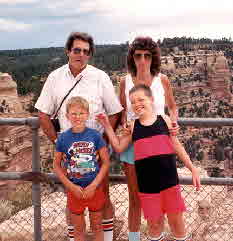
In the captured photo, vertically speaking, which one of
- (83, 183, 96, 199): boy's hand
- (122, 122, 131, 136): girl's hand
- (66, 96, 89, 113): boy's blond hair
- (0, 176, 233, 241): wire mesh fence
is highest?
(66, 96, 89, 113): boy's blond hair

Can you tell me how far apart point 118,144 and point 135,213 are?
545 millimetres

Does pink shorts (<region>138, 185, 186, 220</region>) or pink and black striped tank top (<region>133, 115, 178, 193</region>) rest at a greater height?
pink and black striped tank top (<region>133, 115, 178, 193</region>)

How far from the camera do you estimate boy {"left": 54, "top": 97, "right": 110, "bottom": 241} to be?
3.03 meters

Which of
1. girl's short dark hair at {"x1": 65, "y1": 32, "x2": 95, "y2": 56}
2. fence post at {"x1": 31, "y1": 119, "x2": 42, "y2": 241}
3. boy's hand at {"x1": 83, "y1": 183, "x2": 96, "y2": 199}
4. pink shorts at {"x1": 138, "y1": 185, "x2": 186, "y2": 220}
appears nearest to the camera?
pink shorts at {"x1": 138, "y1": 185, "x2": 186, "y2": 220}

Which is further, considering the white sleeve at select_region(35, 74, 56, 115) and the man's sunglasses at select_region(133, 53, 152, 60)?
the white sleeve at select_region(35, 74, 56, 115)

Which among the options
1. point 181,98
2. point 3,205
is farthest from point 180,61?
point 3,205

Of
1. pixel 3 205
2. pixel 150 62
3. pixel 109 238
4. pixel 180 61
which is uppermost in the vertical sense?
pixel 180 61

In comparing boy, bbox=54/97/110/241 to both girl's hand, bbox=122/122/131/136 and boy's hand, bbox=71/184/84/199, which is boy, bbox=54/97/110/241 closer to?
boy's hand, bbox=71/184/84/199

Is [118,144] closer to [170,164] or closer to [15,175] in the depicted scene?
[170,164]

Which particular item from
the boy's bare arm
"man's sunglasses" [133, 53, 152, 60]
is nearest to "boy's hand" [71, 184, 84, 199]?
the boy's bare arm

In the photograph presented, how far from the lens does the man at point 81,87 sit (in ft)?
10.4

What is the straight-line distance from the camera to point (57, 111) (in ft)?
10.8

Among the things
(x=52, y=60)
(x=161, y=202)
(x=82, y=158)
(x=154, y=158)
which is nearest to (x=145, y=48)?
(x=154, y=158)

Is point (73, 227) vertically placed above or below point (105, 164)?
below
